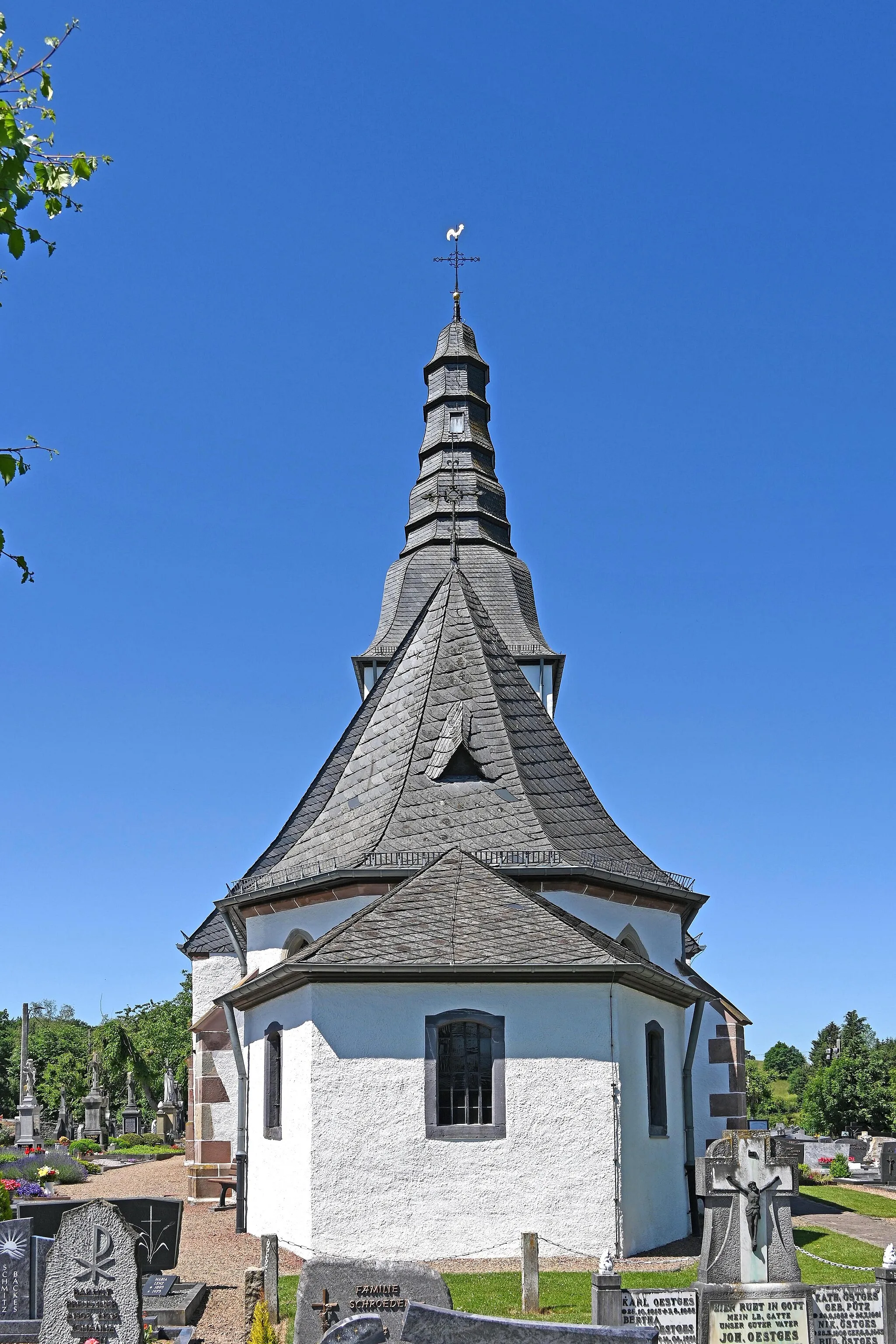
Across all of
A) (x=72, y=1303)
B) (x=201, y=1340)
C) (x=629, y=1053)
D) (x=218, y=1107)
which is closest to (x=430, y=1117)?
(x=629, y=1053)

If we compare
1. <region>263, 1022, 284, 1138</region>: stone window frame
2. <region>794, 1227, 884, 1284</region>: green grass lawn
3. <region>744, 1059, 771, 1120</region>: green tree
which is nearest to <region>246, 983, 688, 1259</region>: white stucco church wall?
<region>263, 1022, 284, 1138</region>: stone window frame

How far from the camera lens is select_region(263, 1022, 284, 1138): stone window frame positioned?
17047 mm

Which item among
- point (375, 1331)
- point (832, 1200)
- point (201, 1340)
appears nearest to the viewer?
point (375, 1331)

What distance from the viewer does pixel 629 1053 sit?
638 inches

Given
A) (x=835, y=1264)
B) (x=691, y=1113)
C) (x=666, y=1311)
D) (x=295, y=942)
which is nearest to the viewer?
(x=666, y=1311)

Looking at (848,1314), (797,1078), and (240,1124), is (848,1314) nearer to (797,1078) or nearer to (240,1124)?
(240,1124)

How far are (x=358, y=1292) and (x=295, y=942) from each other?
1008cm

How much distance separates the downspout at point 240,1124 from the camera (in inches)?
720

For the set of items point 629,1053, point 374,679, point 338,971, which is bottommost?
point 629,1053

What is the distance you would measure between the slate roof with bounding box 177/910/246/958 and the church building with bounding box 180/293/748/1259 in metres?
2.48

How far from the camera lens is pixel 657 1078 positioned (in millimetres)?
17672

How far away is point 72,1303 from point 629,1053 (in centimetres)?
806

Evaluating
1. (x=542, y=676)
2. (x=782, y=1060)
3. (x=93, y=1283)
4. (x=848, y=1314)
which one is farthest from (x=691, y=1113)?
(x=782, y=1060)

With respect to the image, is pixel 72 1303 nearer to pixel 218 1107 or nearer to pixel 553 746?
pixel 553 746
